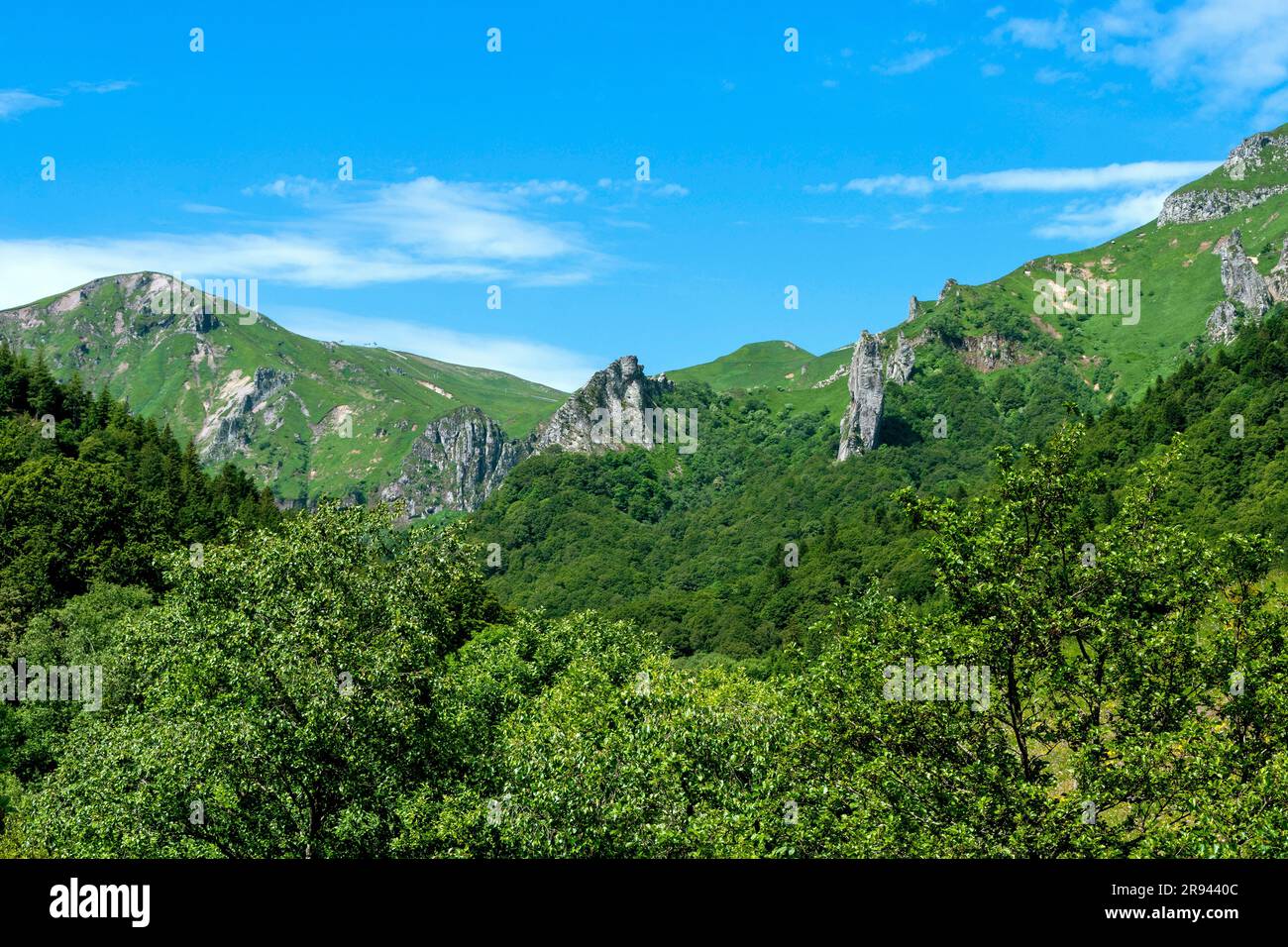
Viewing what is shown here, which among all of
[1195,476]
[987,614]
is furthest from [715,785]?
[1195,476]

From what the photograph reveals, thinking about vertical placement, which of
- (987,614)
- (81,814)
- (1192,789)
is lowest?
(81,814)

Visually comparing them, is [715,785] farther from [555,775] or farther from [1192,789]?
[1192,789]

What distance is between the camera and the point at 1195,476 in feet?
412

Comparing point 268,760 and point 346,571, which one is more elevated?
point 346,571
